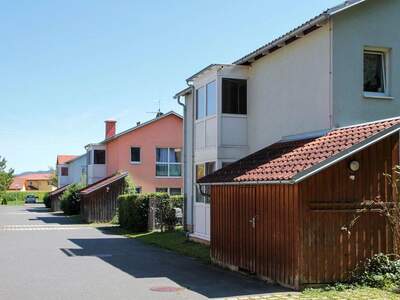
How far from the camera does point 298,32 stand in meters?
16.1

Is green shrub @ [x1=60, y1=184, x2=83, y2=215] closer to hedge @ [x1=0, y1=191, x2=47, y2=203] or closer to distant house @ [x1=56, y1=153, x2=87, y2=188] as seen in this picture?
distant house @ [x1=56, y1=153, x2=87, y2=188]

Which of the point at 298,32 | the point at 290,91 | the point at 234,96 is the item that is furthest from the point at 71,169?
the point at 298,32

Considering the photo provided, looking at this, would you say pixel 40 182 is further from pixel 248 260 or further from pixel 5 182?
pixel 248 260

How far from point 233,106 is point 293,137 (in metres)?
3.77

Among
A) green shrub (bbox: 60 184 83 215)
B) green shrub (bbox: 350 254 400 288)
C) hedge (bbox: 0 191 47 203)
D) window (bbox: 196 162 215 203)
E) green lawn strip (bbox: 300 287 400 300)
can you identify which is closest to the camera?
green lawn strip (bbox: 300 287 400 300)

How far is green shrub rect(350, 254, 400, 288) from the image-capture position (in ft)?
38.0

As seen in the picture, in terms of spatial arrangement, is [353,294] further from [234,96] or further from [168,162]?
Result: [168,162]

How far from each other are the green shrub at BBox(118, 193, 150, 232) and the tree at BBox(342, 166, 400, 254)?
16.7 m

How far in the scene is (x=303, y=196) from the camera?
11.9m

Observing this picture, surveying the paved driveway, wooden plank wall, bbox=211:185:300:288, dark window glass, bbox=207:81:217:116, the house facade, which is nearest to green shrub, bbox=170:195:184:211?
the paved driveway

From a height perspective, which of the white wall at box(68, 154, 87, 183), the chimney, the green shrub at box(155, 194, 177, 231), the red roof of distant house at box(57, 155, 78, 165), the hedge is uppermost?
the chimney

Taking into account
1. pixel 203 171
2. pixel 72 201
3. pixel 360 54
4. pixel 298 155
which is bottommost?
pixel 72 201

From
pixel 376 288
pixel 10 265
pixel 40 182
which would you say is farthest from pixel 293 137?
pixel 40 182

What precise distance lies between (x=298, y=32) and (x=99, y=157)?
33864 mm
